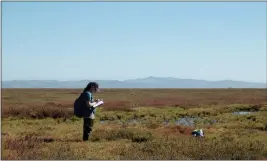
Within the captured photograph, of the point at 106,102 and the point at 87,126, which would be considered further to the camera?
the point at 106,102

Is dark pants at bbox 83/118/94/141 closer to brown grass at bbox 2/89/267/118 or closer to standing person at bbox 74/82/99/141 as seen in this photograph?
standing person at bbox 74/82/99/141

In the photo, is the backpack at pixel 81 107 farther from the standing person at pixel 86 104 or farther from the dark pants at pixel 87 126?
the dark pants at pixel 87 126

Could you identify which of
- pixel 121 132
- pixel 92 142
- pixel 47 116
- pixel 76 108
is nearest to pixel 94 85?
pixel 76 108

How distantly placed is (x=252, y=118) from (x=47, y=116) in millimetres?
14715

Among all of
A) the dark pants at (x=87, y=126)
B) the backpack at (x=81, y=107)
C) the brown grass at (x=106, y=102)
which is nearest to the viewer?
the backpack at (x=81, y=107)

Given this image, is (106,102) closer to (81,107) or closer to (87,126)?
(87,126)

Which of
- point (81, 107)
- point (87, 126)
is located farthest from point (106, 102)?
point (81, 107)

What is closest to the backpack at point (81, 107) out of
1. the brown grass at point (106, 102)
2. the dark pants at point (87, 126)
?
the dark pants at point (87, 126)

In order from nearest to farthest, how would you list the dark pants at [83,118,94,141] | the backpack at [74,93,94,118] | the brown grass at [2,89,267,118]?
the backpack at [74,93,94,118] → the dark pants at [83,118,94,141] → the brown grass at [2,89,267,118]

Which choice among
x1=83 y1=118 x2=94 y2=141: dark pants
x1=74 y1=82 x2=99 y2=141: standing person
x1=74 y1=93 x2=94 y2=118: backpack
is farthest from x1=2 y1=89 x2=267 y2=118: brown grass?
x1=74 y1=93 x2=94 y2=118: backpack

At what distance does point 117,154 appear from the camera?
440 inches

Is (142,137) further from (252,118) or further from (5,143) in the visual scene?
(252,118)

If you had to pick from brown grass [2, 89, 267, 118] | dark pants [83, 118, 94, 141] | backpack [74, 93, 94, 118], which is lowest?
brown grass [2, 89, 267, 118]

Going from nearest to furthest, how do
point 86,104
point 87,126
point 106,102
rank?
point 86,104, point 87,126, point 106,102
